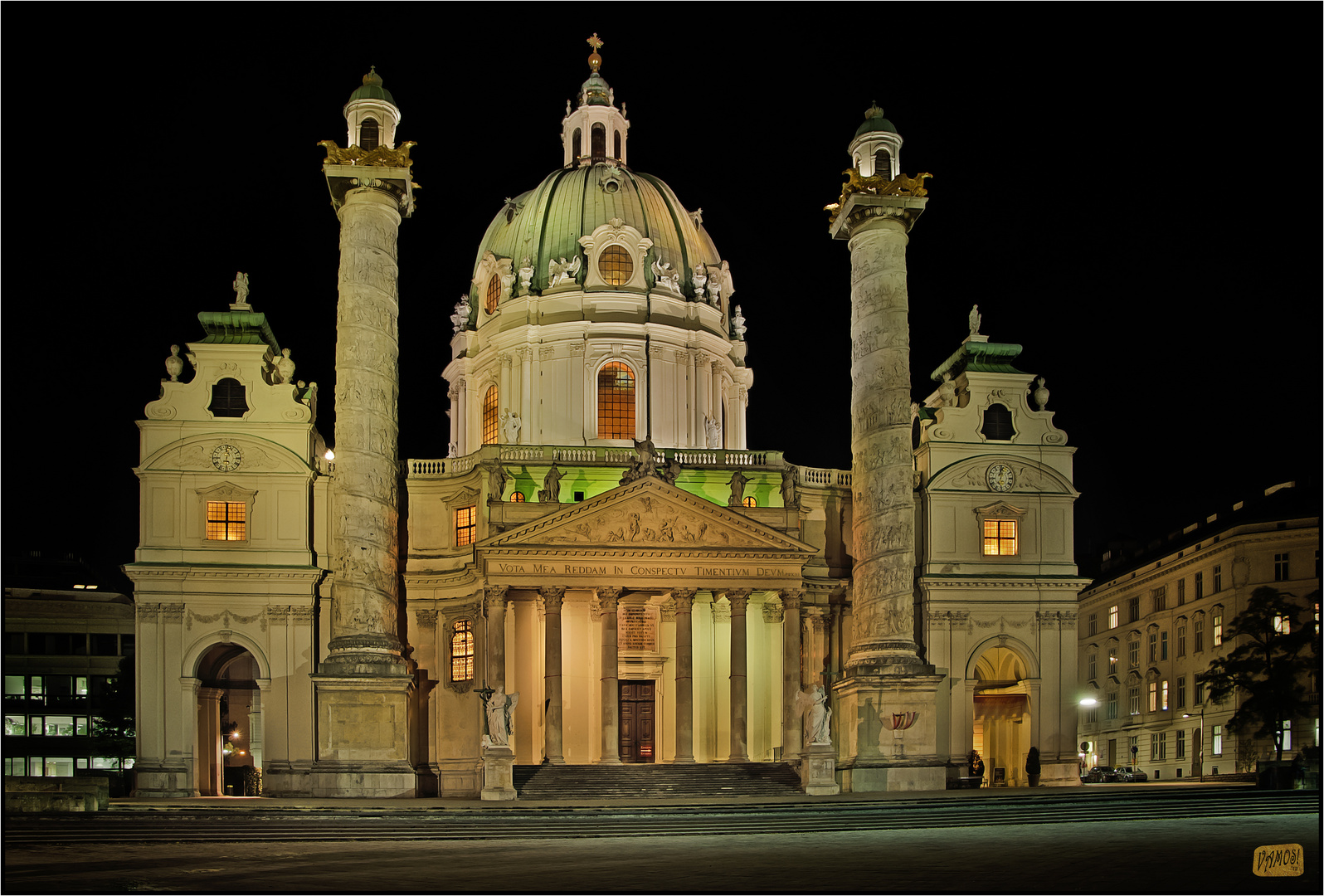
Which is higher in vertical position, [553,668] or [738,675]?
[553,668]

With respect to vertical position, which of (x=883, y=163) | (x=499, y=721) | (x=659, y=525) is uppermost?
(x=883, y=163)

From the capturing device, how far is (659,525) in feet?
190

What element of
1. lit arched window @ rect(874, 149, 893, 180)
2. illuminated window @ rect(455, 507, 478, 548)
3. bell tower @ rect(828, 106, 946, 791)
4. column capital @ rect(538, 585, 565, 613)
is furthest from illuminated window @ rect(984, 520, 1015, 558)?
illuminated window @ rect(455, 507, 478, 548)

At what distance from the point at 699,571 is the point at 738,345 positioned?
2013cm

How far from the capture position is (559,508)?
57469 mm

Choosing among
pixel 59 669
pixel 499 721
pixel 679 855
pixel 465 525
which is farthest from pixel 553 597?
pixel 59 669

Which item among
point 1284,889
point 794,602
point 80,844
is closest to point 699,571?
point 794,602

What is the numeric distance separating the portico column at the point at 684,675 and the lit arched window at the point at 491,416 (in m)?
17.1

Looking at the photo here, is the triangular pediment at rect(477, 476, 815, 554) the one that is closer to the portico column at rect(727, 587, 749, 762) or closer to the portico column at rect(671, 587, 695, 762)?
the portico column at rect(671, 587, 695, 762)

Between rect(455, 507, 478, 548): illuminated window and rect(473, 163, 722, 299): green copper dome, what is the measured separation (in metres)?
13.5

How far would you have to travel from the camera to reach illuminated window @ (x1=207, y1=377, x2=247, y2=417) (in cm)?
5947

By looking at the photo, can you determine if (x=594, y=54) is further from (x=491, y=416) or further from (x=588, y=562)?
(x=588, y=562)

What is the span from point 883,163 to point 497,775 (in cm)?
2584

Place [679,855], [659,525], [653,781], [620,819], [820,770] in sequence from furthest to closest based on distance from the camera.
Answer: [659,525] < [653,781] < [820,770] < [620,819] < [679,855]
